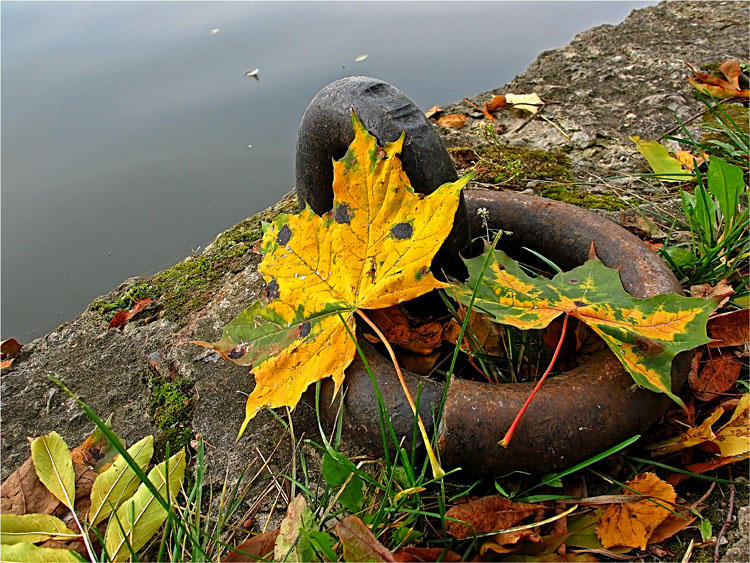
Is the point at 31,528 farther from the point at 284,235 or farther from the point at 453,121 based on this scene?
the point at 453,121

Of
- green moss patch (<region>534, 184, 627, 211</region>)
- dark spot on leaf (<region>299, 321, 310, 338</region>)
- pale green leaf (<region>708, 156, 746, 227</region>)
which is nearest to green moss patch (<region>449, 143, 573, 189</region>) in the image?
green moss patch (<region>534, 184, 627, 211</region>)

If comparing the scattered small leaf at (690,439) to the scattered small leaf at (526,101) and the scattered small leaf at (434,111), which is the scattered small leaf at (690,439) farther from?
the scattered small leaf at (434,111)

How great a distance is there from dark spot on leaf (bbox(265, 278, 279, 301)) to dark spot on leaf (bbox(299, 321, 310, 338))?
0.07 meters

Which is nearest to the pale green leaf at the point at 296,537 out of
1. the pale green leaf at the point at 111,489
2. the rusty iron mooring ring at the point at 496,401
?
the rusty iron mooring ring at the point at 496,401

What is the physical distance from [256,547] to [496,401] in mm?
461

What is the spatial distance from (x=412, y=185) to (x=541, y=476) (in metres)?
0.55

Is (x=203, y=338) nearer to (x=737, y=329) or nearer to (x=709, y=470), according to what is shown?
(x=709, y=470)

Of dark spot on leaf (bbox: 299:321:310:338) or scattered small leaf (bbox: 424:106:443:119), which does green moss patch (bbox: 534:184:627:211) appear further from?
dark spot on leaf (bbox: 299:321:310:338)

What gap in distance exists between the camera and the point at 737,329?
1219 mm

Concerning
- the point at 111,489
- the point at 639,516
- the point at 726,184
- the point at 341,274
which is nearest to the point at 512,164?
the point at 726,184

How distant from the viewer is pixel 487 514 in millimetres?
932

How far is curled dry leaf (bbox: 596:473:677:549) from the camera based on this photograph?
2.98 feet

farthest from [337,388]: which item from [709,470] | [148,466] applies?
[709,470]

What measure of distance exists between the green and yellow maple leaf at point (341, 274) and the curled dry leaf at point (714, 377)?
0.62m
